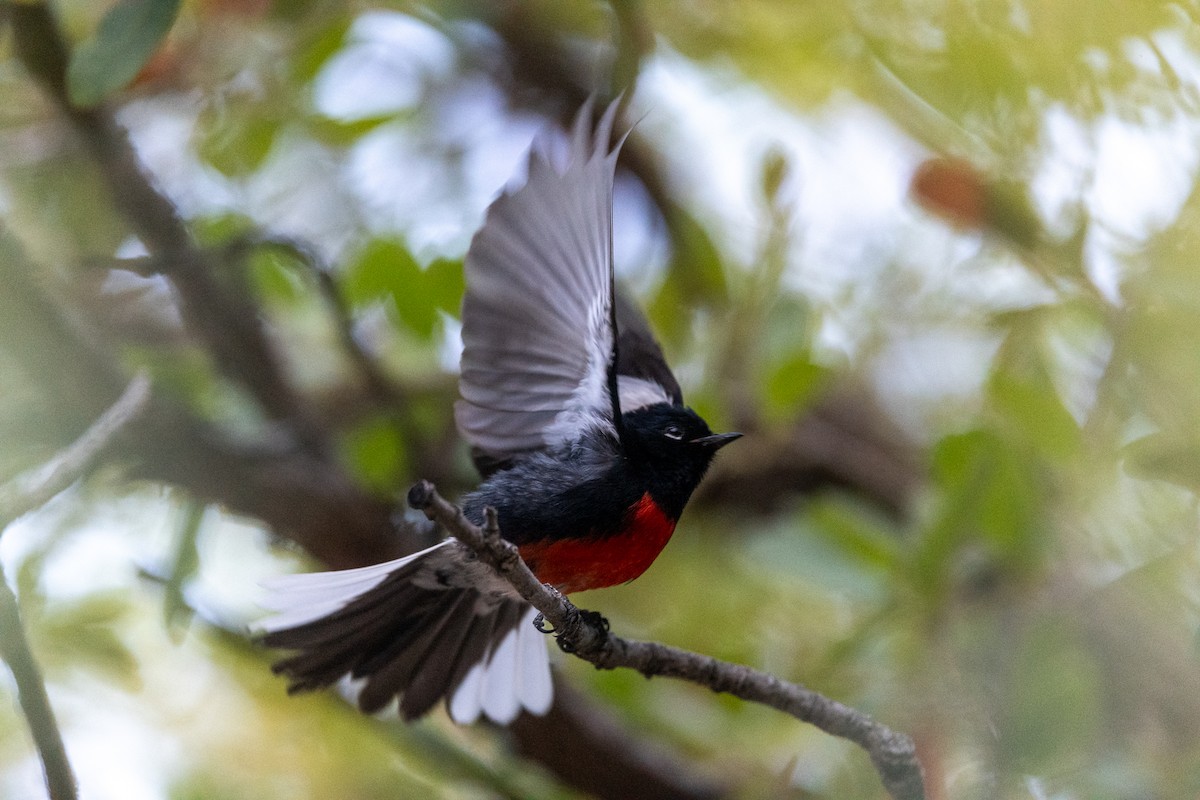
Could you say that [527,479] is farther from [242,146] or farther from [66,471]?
[242,146]

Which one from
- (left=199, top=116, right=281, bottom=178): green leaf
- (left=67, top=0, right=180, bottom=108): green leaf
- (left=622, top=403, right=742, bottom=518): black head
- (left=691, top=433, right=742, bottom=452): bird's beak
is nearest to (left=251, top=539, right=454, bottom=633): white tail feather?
(left=622, top=403, right=742, bottom=518): black head

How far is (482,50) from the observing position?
11.6 ft

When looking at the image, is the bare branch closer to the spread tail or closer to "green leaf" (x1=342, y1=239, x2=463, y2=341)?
the spread tail

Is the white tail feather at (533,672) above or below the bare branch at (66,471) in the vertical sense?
below

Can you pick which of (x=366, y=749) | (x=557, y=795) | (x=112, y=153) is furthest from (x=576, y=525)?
(x=112, y=153)

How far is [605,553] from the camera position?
7.63 feet

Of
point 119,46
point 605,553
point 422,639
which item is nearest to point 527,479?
point 605,553

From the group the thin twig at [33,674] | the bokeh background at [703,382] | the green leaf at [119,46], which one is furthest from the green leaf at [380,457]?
the thin twig at [33,674]

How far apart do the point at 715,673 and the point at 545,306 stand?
2.63 feet

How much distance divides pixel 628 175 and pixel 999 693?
6.89 ft

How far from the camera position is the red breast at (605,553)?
2.32 meters

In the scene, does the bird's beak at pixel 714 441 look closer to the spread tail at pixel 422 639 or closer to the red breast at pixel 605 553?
the red breast at pixel 605 553

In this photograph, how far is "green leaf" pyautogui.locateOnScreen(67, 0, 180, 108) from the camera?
1916 mm

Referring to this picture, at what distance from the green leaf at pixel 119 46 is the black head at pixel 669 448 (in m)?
1.15
